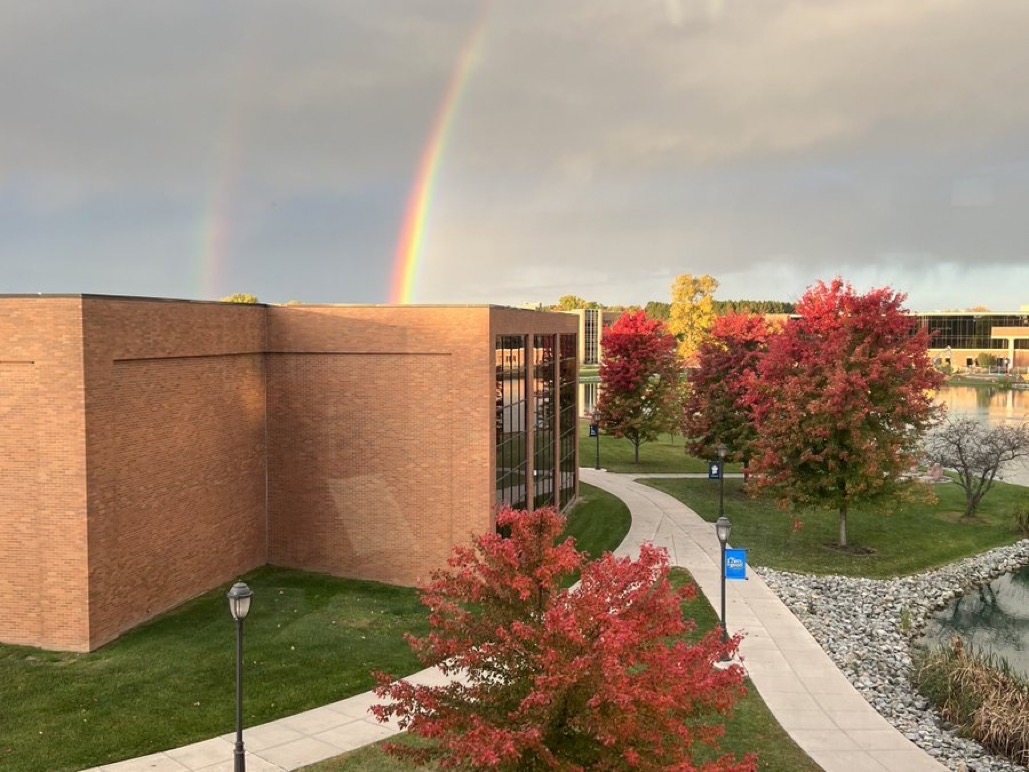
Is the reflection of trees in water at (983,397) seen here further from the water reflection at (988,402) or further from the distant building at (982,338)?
the distant building at (982,338)

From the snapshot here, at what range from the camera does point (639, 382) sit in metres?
47.3

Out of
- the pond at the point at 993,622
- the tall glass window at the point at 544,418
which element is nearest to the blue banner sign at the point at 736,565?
the pond at the point at 993,622

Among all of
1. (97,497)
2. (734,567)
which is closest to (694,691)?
(734,567)

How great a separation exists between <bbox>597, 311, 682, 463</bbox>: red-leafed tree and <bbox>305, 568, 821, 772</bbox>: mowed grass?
3129cm

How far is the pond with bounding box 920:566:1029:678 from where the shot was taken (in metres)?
22.7

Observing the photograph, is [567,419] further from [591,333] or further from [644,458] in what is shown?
[591,333]

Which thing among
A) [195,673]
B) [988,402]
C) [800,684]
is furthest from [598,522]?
[988,402]

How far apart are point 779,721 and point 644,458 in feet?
120

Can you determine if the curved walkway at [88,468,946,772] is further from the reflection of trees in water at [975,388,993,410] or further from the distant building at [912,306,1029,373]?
the distant building at [912,306,1029,373]

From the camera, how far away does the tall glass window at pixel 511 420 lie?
25.0 meters

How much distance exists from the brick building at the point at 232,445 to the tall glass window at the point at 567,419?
551cm

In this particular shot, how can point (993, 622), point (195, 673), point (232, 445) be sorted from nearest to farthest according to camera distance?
point (195, 673), point (232, 445), point (993, 622)

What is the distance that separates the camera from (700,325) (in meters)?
79.7

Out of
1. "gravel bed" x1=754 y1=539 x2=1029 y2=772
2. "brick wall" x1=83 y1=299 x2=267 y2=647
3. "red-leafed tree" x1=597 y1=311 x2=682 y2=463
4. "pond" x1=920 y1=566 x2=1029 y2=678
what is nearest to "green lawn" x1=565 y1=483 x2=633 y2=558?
"gravel bed" x1=754 y1=539 x2=1029 y2=772
